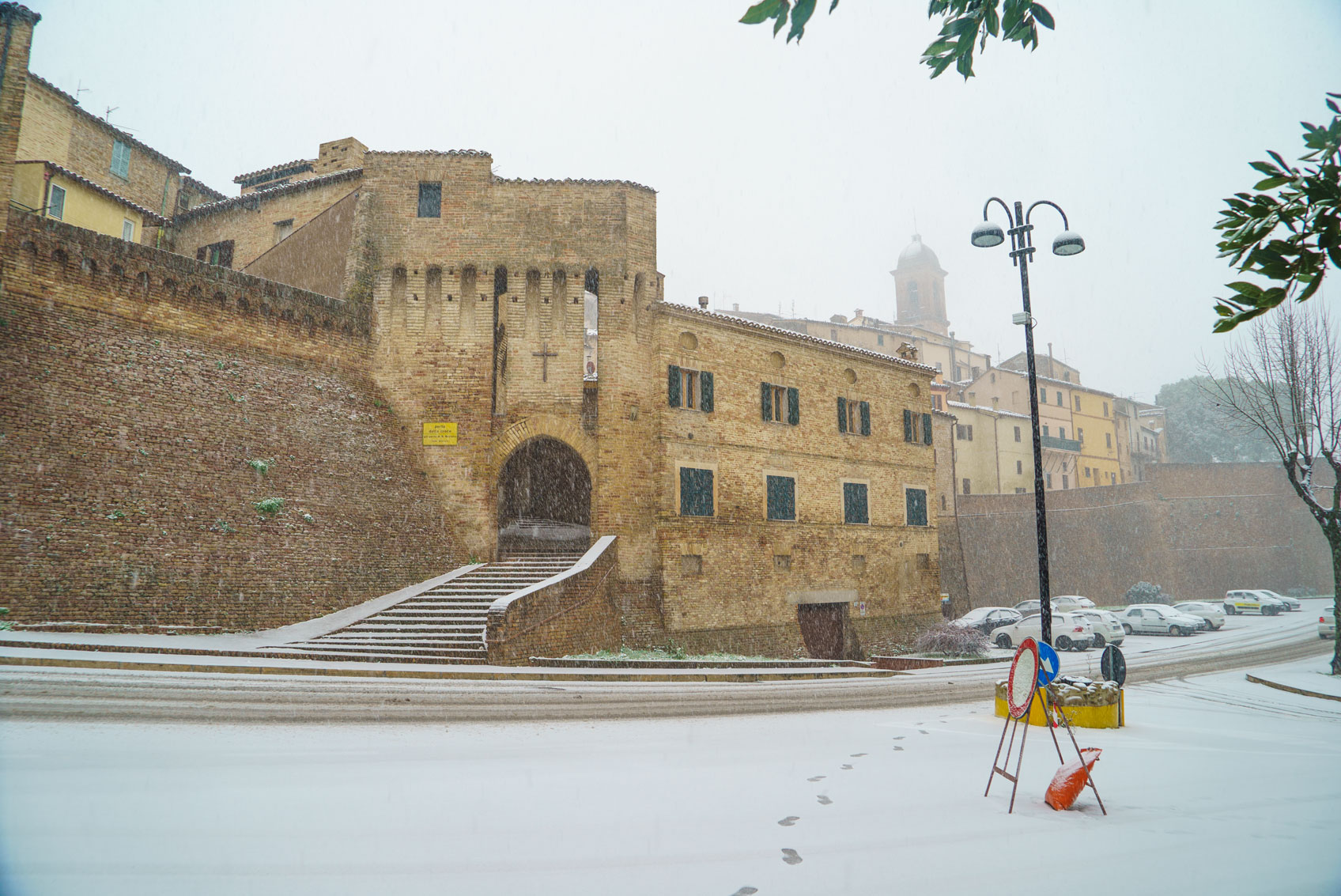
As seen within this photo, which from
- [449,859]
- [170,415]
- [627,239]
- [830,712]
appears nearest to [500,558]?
[170,415]

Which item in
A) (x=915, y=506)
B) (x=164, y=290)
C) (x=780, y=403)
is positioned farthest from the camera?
(x=915, y=506)

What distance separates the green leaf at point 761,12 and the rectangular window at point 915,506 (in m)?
22.8

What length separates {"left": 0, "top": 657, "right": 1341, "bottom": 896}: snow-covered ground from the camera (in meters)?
3.81

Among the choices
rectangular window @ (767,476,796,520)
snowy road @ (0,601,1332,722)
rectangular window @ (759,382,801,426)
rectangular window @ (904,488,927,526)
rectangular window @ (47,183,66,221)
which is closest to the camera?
snowy road @ (0,601,1332,722)

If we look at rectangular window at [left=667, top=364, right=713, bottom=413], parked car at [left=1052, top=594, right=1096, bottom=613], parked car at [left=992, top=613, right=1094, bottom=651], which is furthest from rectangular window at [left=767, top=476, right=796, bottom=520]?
parked car at [left=1052, top=594, right=1096, bottom=613]

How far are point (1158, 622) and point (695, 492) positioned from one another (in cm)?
1753

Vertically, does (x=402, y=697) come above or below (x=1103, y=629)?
above

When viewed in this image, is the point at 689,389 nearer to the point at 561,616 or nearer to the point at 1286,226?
the point at 561,616

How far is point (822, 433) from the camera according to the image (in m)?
22.8

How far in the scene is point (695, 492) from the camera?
19516 millimetres

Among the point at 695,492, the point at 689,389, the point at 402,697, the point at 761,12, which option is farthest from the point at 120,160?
the point at 761,12

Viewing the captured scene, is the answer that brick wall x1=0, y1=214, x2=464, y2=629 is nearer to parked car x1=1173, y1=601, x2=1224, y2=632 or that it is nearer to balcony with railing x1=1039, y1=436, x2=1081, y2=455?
parked car x1=1173, y1=601, x2=1224, y2=632

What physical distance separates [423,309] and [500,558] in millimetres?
6786

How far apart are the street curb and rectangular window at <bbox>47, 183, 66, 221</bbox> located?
97.3 feet
